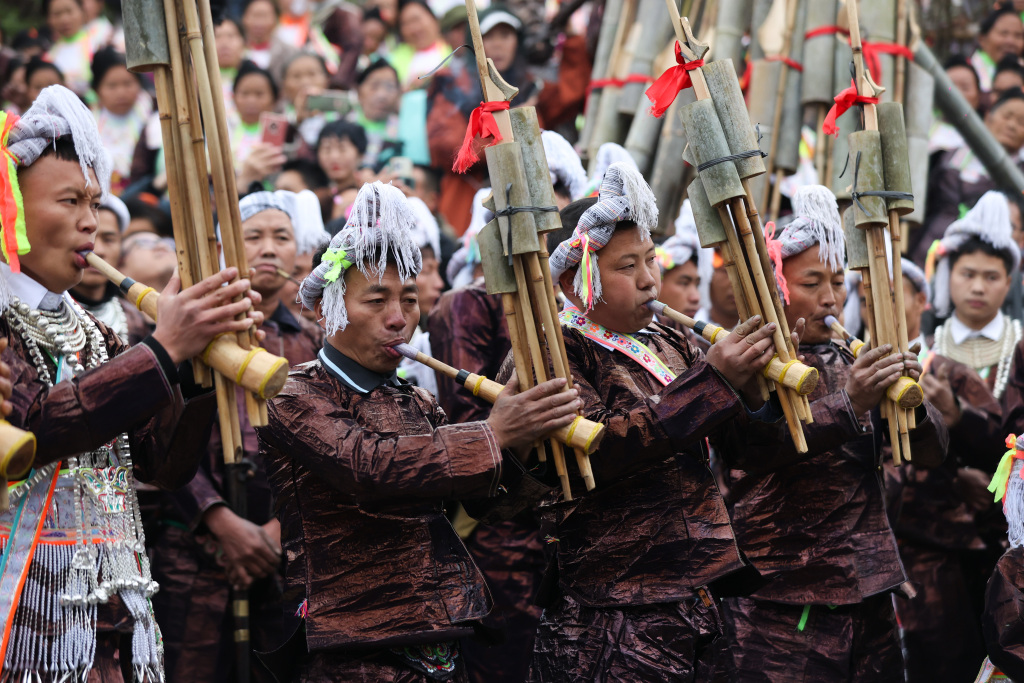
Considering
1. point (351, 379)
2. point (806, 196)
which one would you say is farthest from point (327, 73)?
point (351, 379)

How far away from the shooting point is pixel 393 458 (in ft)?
10.5

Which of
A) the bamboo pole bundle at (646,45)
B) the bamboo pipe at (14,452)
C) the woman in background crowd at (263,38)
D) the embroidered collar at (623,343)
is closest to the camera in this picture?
the bamboo pipe at (14,452)

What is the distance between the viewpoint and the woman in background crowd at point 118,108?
30.1 ft

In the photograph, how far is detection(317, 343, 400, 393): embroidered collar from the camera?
351cm

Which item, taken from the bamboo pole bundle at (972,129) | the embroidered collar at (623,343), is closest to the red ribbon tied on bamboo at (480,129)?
the embroidered collar at (623,343)

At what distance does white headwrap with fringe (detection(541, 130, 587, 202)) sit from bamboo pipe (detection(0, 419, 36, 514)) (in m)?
3.21

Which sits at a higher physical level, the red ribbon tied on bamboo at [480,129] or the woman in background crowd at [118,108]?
the woman in background crowd at [118,108]

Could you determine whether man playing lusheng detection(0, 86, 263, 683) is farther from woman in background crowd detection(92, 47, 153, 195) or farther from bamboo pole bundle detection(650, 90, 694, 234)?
woman in background crowd detection(92, 47, 153, 195)

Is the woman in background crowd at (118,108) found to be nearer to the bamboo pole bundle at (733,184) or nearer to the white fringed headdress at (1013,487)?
the bamboo pole bundle at (733,184)

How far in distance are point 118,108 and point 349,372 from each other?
657 cm

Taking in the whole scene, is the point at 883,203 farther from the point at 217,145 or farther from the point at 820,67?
the point at 820,67

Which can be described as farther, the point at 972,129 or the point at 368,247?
the point at 972,129

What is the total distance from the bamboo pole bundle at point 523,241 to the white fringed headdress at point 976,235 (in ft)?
11.0

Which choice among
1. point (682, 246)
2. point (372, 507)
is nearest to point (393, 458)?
point (372, 507)
